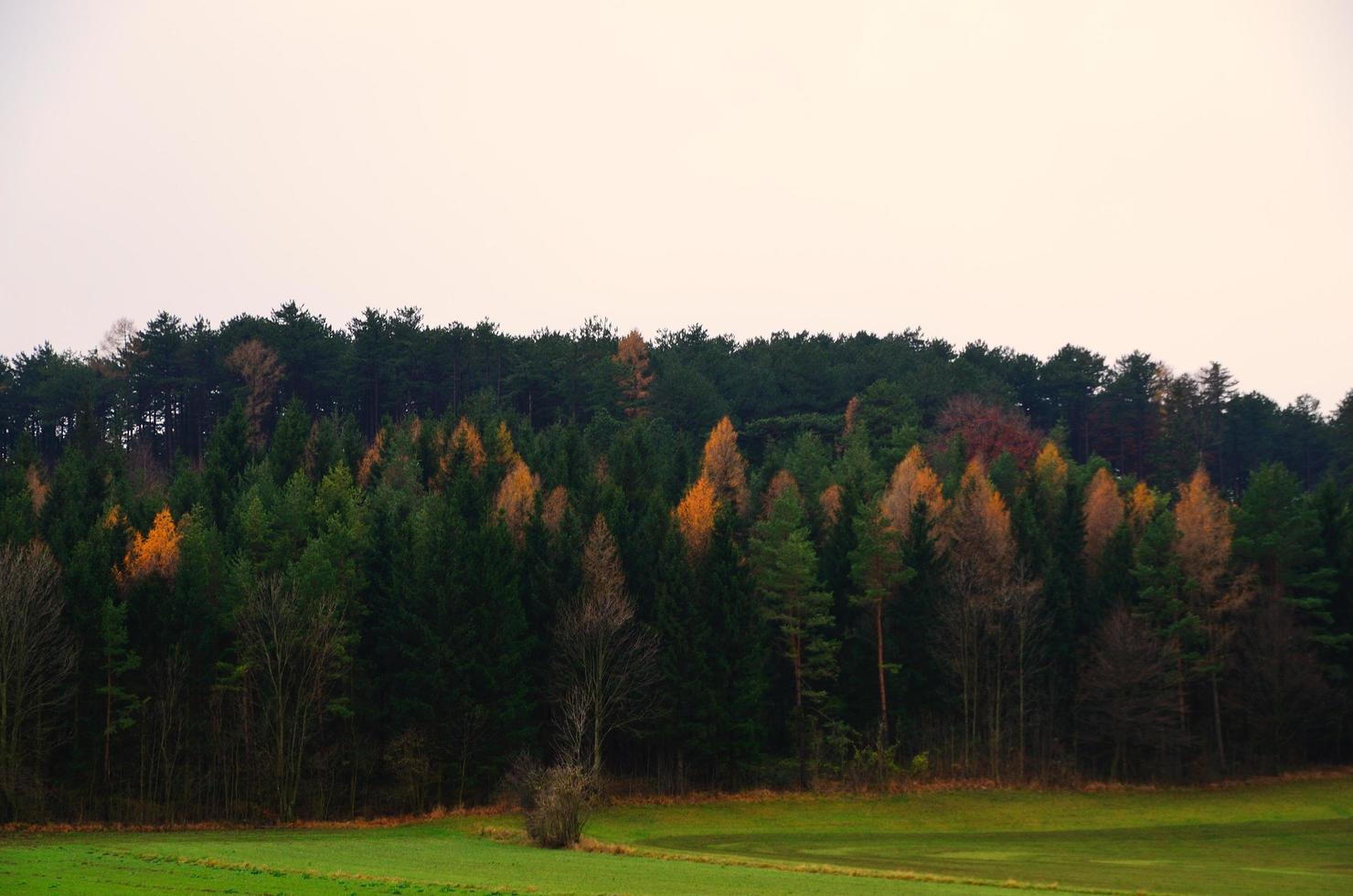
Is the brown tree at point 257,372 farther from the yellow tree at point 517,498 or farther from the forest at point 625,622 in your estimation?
the yellow tree at point 517,498

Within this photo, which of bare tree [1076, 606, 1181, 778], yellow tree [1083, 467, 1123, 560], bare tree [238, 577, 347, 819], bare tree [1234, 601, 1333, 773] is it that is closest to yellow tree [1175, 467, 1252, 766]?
bare tree [1234, 601, 1333, 773]

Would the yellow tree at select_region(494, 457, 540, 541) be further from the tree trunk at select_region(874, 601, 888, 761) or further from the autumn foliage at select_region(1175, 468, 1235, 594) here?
the autumn foliage at select_region(1175, 468, 1235, 594)

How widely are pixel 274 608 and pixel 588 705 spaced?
56.2 ft

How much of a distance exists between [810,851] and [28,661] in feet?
127

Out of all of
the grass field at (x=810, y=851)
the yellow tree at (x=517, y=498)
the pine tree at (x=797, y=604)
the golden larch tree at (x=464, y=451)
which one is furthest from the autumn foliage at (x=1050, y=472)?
the golden larch tree at (x=464, y=451)

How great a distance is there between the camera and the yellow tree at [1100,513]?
91562mm

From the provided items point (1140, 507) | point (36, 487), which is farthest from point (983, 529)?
point (36, 487)

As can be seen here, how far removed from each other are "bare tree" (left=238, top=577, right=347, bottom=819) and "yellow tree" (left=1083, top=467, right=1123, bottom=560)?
175ft

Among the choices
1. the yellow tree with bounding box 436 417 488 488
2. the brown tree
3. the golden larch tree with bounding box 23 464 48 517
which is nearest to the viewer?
the golden larch tree with bounding box 23 464 48 517


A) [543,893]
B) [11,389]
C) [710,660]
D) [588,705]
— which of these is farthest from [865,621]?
[11,389]

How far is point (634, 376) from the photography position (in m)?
134

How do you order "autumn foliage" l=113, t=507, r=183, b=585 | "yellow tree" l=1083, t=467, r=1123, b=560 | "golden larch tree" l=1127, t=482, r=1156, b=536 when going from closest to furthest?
"autumn foliage" l=113, t=507, r=183, b=585 → "yellow tree" l=1083, t=467, r=1123, b=560 → "golden larch tree" l=1127, t=482, r=1156, b=536

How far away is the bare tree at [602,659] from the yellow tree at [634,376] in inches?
2260

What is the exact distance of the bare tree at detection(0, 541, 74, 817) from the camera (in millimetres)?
59562
